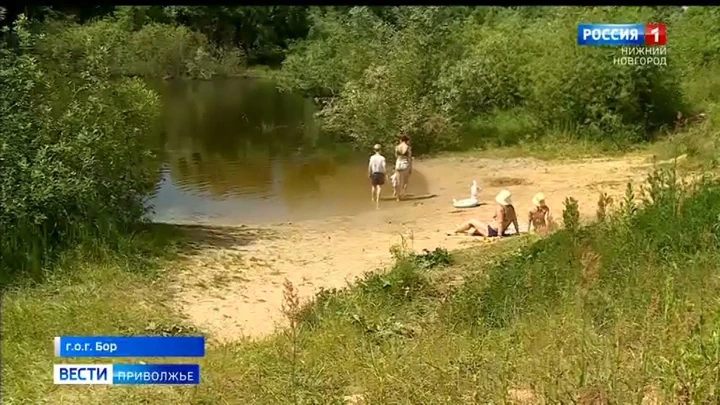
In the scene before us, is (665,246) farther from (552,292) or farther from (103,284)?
(103,284)

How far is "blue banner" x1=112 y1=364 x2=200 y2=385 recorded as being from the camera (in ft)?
14.7

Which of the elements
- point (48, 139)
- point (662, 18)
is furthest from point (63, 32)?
point (662, 18)

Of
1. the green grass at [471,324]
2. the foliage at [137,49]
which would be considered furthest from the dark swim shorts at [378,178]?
the green grass at [471,324]

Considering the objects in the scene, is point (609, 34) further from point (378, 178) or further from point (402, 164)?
point (378, 178)

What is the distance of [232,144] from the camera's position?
23047mm

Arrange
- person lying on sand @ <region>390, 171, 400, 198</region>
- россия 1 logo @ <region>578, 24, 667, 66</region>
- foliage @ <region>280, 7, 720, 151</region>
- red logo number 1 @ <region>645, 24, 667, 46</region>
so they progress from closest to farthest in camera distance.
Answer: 1. person lying on sand @ <region>390, 171, 400, 198</region>
2. россия 1 logo @ <region>578, 24, 667, 66</region>
3. red logo number 1 @ <region>645, 24, 667, 46</region>
4. foliage @ <region>280, 7, 720, 151</region>

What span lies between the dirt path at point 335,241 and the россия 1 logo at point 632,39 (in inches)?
99.0

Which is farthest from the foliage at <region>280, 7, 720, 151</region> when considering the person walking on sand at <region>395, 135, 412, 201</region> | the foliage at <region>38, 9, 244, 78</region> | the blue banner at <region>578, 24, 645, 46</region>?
the person walking on sand at <region>395, 135, 412, 201</region>

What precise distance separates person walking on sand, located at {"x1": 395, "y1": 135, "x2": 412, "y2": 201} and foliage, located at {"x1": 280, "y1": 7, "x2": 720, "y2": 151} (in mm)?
4691

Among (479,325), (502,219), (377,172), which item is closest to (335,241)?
(502,219)

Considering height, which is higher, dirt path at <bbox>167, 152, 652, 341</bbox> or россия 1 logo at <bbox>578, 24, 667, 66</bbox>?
россия 1 logo at <bbox>578, 24, 667, 66</bbox>

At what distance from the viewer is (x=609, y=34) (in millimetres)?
15539

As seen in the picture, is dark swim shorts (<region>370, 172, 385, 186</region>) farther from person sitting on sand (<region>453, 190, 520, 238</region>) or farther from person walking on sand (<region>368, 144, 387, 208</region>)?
person sitting on sand (<region>453, 190, 520, 238</region>)

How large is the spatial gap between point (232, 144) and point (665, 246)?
1809 centimetres
